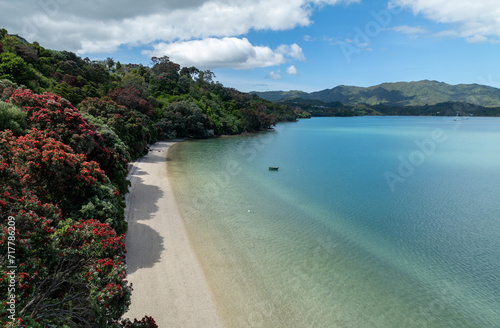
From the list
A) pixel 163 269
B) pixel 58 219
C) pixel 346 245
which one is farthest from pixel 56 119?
pixel 346 245

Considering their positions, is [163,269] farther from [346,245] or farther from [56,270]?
[346,245]

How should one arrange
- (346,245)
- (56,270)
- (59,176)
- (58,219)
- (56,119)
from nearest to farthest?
1. (56,270)
2. (58,219)
3. (59,176)
4. (56,119)
5. (346,245)

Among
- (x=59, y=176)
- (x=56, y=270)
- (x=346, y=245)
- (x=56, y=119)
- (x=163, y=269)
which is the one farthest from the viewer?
(x=346, y=245)

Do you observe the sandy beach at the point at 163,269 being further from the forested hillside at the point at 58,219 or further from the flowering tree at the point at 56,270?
the flowering tree at the point at 56,270

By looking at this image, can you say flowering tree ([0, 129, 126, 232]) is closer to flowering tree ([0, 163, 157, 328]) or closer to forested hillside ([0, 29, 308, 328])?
forested hillside ([0, 29, 308, 328])

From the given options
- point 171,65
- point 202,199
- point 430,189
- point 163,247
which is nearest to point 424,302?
point 163,247

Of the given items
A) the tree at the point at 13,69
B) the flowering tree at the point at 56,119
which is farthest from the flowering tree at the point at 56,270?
the tree at the point at 13,69

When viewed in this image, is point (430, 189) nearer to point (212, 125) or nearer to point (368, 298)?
point (368, 298)
